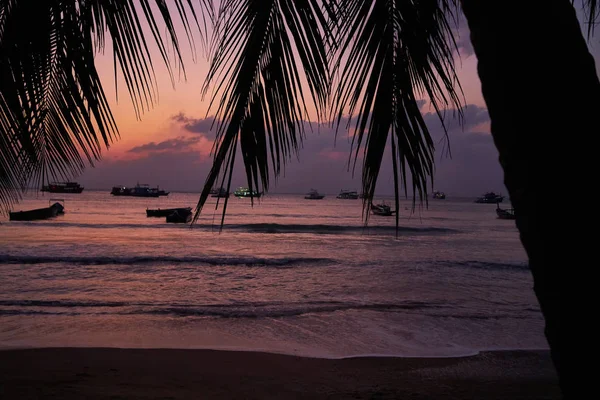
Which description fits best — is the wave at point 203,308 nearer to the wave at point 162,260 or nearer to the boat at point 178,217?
the wave at point 162,260

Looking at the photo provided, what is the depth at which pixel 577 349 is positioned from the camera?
91 cm

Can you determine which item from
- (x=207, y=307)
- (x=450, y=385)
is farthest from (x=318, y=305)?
(x=450, y=385)

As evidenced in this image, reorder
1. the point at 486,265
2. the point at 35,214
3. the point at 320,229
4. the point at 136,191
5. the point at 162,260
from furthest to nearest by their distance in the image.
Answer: the point at 136,191 < the point at 35,214 < the point at 320,229 < the point at 486,265 < the point at 162,260

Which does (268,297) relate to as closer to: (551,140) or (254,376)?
(254,376)

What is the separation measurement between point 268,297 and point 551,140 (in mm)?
10642

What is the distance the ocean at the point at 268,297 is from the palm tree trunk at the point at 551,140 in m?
6.13

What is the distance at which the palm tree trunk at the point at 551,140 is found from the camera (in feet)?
2.95

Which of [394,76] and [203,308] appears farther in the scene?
[203,308]

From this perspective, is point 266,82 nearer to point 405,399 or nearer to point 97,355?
point 405,399

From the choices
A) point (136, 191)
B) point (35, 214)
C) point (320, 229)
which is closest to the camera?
point (320, 229)

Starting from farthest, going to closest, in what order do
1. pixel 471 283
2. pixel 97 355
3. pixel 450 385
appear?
pixel 471 283 < pixel 97 355 < pixel 450 385

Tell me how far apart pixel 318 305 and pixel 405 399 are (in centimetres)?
509

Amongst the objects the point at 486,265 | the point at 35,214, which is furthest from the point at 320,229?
the point at 35,214

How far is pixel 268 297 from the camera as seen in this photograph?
36.8 ft
